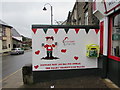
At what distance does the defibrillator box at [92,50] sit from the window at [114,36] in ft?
1.85

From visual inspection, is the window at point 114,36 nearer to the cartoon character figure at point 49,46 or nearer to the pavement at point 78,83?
the pavement at point 78,83

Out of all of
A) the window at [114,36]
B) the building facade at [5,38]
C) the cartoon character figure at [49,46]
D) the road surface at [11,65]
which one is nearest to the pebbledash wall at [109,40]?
the window at [114,36]

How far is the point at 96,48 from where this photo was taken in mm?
4629

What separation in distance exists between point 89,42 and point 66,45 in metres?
1.06

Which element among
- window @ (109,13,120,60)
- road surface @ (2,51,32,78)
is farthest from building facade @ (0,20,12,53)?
window @ (109,13,120,60)

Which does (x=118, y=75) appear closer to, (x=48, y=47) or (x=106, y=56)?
(x=106, y=56)

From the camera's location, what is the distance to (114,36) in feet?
14.1

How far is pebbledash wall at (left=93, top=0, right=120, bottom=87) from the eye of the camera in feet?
13.2

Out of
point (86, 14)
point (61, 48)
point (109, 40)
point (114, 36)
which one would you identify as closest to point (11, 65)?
point (61, 48)

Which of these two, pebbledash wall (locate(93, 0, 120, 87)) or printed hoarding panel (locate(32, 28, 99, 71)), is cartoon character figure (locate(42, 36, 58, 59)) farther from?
pebbledash wall (locate(93, 0, 120, 87))

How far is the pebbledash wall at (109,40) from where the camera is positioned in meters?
4.02

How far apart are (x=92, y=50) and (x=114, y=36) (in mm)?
1054

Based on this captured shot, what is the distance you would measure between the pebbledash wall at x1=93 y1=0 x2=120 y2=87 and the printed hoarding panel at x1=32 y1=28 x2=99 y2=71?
0.42 m

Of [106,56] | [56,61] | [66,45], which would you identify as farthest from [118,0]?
[56,61]
